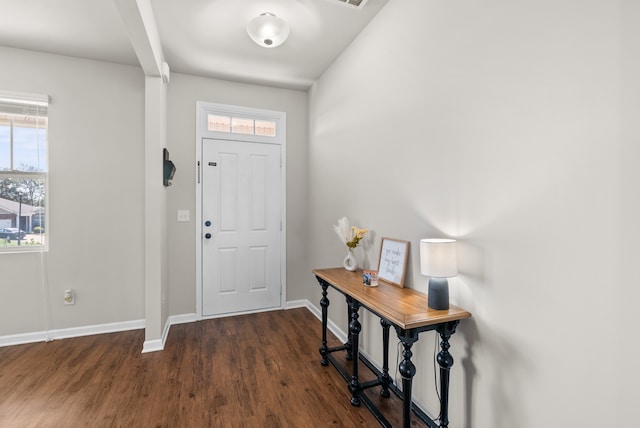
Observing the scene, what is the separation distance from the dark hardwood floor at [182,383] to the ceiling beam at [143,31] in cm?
252

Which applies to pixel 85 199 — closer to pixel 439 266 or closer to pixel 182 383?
pixel 182 383

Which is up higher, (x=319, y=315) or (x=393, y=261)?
(x=393, y=261)

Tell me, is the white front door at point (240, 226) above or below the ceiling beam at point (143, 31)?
below

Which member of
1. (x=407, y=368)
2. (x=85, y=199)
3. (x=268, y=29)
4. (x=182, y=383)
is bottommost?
(x=182, y=383)

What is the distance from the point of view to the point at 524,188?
130 centimetres

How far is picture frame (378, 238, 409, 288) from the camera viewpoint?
2039mm

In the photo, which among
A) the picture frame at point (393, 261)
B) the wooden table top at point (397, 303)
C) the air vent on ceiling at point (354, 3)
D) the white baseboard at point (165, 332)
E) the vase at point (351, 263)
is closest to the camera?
the wooden table top at point (397, 303)

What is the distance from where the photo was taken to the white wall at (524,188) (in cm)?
104

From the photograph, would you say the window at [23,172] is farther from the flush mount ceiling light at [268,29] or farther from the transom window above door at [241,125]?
the flush mount ceiling light at [268,29]

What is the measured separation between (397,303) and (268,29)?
7.36 ft

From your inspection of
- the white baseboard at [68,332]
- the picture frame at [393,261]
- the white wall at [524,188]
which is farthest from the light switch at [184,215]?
the white wall at [524,188]

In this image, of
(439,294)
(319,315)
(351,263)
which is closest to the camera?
(439,294)

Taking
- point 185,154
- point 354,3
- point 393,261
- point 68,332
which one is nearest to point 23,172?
point 185,154

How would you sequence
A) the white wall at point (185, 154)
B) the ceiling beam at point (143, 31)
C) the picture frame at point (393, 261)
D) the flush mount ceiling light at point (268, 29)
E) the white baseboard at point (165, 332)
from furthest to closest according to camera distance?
the white wall at point (185, 154), the white baseboard at point (165, 332), the flush mount ceiling light at point (268, 29), the picture frame at point (393, 261), the ceiling beam at point (143, 31)
